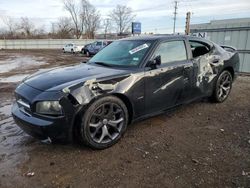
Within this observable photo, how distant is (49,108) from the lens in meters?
2.98

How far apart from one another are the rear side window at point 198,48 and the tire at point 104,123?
204cm

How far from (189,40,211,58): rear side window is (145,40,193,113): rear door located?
277 millimetres

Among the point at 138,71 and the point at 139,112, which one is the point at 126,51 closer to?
the point at 138,71

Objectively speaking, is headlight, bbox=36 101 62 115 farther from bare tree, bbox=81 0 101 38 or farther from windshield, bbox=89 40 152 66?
bare tree, bbox=81 0 101 38

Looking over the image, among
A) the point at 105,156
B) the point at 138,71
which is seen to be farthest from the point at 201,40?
the point at 105,156

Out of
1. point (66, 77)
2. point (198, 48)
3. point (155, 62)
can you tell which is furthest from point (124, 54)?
point (198, 48)

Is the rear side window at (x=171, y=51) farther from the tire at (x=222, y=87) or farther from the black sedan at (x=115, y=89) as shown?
the tire at (x=222, y=87)

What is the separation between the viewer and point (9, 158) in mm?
3234

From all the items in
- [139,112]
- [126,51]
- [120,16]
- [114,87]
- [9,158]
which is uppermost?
[120,16]

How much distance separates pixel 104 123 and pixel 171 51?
1.82m

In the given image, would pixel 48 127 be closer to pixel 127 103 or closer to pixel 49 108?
pixel 49 108

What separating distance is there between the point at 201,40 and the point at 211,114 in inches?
61.0

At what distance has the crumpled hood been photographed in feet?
10.4

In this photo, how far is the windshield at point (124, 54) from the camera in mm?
3889
